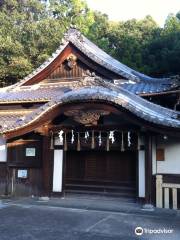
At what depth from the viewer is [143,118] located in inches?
415

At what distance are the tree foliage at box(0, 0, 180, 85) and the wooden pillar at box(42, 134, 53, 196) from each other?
1588 cm

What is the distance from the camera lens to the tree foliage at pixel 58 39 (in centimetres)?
2784

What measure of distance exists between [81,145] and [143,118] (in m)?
Result: 2.87

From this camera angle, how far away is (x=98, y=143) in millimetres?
12250

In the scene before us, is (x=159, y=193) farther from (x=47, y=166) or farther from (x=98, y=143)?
(x=47, y=166)

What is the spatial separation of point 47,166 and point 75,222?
4.03 m

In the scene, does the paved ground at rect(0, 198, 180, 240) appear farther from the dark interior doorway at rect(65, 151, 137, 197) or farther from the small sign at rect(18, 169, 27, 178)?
the small sign at rect(18, 169, 27, 178)

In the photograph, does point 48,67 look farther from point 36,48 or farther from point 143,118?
point 36,48

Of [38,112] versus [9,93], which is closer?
[38,112]

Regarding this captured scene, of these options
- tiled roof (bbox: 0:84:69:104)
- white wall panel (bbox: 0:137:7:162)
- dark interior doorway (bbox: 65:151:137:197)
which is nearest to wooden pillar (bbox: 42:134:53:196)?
dark interior doorway (bbox: 65:151:137:197)

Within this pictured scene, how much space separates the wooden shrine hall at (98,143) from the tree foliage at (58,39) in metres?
13.4

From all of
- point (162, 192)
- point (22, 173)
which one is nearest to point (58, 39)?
point (22, 173)

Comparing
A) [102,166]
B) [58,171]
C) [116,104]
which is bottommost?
[58,171]

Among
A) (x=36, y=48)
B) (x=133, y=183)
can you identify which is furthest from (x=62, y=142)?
(x=36, y=48)
